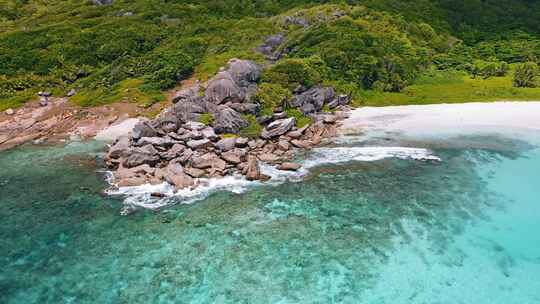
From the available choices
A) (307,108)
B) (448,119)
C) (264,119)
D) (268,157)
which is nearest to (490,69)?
(448,119)

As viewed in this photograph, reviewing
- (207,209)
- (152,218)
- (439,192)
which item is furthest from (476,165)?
(152,218)

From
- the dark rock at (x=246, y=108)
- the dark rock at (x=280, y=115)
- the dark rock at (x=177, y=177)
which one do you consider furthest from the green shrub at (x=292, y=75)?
the dark rock at (x=177, y=177)

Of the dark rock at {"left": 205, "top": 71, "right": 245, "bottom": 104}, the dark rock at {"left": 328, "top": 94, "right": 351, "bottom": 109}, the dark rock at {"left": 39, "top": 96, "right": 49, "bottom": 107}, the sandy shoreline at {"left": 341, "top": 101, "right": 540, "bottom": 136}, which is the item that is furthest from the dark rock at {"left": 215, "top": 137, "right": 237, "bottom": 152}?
the dark rock at {"left": 39, "top": 96, "right": 49, "bottom": 107}

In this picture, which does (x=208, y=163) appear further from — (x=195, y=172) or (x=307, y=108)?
(x=307, y=108)

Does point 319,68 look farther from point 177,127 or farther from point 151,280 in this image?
point 151,280

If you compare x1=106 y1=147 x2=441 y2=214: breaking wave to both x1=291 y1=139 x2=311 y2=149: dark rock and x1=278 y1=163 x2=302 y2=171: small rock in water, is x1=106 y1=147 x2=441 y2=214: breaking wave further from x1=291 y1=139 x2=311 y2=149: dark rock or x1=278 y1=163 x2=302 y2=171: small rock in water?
x1=291 y1=139 x2=311 y2=149: dark rock

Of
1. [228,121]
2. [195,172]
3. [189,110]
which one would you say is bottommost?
[195,172]
